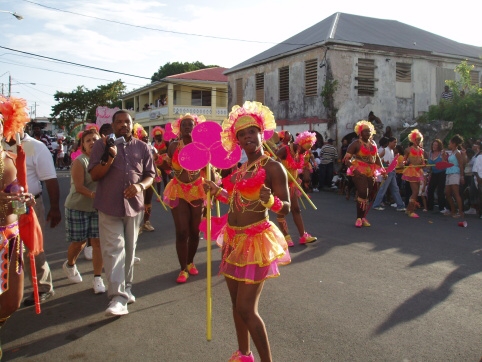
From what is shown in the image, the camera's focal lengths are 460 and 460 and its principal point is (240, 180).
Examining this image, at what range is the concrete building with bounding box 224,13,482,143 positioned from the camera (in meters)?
21.8

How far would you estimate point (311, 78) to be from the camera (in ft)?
75.5

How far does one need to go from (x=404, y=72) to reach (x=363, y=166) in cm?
1611

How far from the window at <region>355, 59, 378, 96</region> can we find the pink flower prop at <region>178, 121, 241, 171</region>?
1933cm

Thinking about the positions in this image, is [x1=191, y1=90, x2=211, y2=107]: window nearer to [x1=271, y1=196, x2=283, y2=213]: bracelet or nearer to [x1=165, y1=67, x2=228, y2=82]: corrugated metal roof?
[x1=165, y1=67, x2=228, y2=82]: corrugated metal roof

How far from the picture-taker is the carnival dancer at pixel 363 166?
9.29 metres

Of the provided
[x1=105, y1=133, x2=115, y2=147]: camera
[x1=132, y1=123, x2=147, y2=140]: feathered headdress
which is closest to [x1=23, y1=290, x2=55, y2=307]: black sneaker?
[x1=105, y1=133, x2=115, y2=147]: camera

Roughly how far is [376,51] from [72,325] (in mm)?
21000

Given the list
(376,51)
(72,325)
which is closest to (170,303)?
(72,325)

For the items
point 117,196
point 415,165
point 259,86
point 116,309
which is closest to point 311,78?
point 259,86

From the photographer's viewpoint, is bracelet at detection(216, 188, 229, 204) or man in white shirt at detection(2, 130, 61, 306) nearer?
bracelet at detection(216, 188, 229, 204)

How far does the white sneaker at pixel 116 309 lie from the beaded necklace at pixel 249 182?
5.90ft

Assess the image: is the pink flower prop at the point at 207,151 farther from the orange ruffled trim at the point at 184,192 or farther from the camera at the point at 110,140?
the orange ruffled trim at the point at 184,192

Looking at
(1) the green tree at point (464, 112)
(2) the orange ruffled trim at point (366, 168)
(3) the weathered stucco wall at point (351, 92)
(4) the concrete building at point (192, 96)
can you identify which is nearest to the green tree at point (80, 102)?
(4) the concrete building at point (192, 96)

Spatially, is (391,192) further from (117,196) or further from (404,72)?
(404,72)
